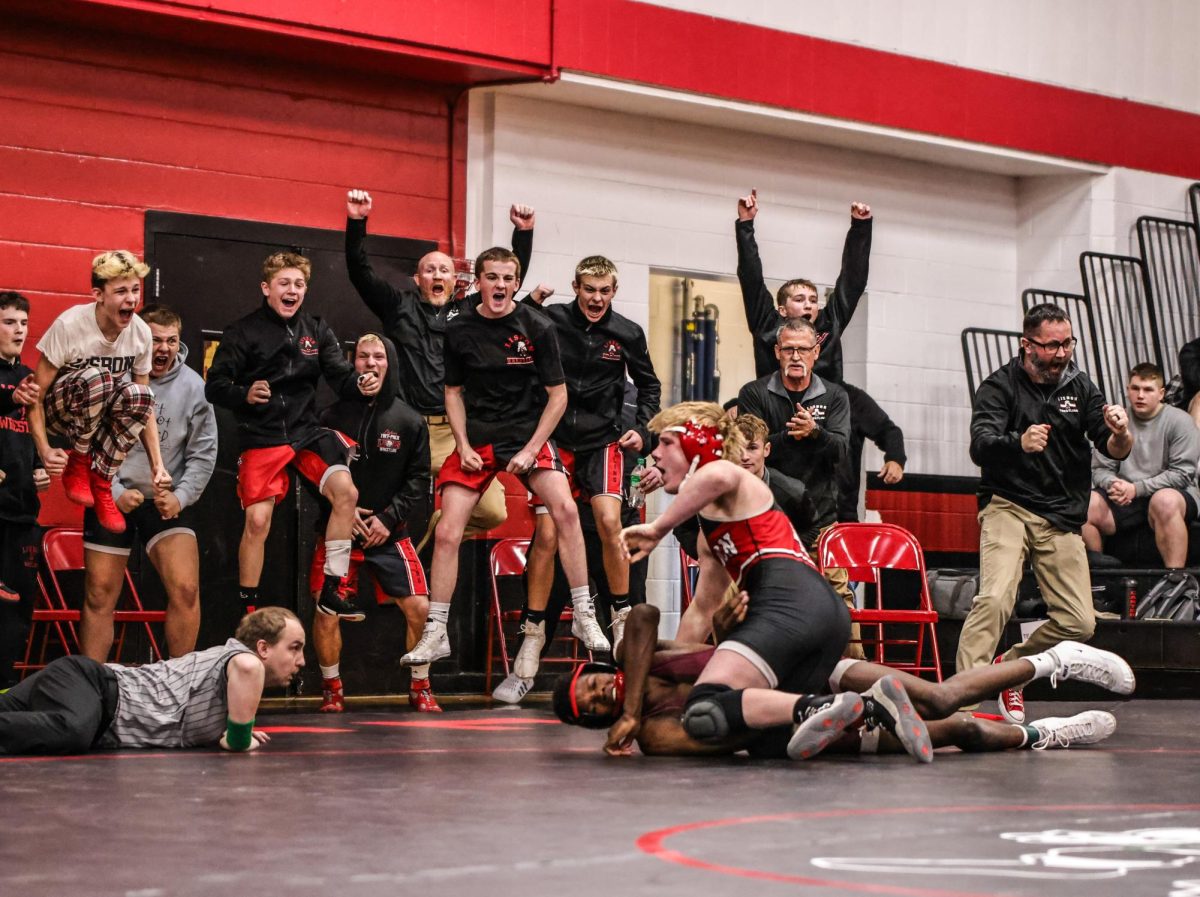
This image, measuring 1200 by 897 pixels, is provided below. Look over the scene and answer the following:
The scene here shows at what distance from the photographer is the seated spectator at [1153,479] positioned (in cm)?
1039

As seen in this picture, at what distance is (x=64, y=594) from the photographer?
885 centimetres

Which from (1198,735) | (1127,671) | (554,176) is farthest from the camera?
(554,176)

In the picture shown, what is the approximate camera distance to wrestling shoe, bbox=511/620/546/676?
833 cm

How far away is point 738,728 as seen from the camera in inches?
215

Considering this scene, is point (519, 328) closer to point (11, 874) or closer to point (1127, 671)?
point (1127, 671)

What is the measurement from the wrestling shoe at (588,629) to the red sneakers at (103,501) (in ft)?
7.10

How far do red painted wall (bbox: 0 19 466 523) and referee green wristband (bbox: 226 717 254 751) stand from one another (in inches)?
129

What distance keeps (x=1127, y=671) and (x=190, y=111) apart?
5793mm

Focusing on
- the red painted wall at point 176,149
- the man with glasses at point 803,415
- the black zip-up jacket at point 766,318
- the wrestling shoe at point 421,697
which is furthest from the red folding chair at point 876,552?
the red painted wall at point 176,149

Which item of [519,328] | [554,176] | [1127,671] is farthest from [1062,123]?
[1127,671]

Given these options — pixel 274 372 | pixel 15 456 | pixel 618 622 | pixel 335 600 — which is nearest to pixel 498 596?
pixel 618 622

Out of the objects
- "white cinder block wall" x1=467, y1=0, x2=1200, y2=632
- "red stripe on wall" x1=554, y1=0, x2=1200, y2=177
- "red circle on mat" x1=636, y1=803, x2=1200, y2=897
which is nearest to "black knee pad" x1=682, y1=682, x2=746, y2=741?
"red circle on mat" x1=636, y1=803, x2=1200, y2=897

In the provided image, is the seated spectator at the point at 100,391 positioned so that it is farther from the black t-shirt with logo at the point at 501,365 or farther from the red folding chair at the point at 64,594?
the black t-shirt with logo at the point at 501,365

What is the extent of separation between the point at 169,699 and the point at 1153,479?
261 inches
